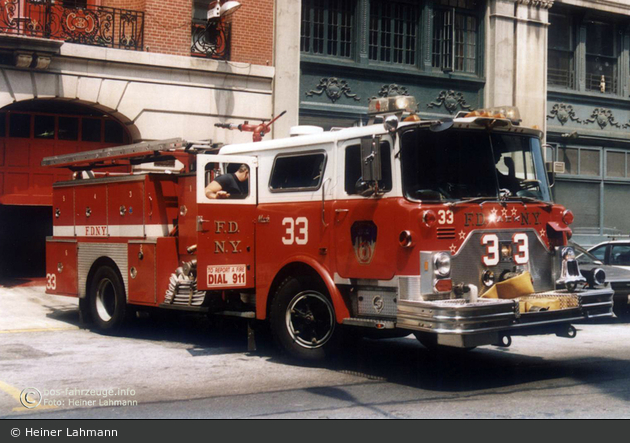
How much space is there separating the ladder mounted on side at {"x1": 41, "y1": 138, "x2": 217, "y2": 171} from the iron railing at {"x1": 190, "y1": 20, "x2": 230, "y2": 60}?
6.20m

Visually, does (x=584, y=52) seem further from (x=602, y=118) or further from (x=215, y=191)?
(x=215, y=191)

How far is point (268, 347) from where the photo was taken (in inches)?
435

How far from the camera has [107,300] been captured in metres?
12.6

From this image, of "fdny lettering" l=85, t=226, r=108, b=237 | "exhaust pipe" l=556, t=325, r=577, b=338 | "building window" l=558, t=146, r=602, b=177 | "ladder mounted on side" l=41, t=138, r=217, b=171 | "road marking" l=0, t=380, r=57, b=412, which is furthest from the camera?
"building window" l=558, t=146, r=602, b=177

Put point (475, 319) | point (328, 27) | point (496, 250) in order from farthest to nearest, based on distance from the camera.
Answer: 1. point (328, 27)
2. point (496, 250)
3. point (475, 319)

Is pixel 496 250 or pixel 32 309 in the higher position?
pixel 496 250

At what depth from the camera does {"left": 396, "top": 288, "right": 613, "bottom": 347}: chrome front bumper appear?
7.93m

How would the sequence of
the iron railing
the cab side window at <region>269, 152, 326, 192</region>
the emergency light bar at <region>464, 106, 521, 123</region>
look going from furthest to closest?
the iron railing → the cab side window at <region>269, 152, 326, 192</region> → the emergency light bar at <region>464, 106, 521, 123</region>

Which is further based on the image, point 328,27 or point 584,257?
point 328,27

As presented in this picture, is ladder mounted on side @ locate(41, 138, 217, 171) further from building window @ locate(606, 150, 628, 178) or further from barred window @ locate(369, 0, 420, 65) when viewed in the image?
building window @ locate(606, 150, 628, 178)

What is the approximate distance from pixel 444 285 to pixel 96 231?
6.20 meters

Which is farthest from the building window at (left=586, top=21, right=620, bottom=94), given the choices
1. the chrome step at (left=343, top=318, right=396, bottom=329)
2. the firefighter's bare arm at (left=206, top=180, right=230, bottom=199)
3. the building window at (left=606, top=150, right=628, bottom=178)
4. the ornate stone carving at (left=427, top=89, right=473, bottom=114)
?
the chrome step at (left=343, top=318, right=396, bottom=329)

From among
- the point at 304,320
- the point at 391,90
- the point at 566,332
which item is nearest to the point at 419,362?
the point at 304,320
